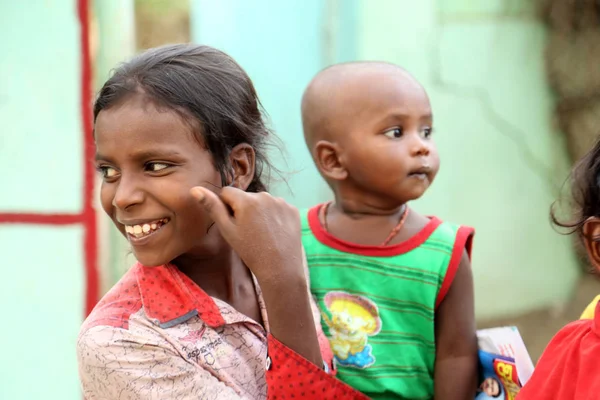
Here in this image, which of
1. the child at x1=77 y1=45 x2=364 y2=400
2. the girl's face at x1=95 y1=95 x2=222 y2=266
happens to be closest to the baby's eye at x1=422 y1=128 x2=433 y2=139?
the child at x1=77 y1=45 x2=364 y2=400

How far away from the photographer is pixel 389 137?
7.34 ft

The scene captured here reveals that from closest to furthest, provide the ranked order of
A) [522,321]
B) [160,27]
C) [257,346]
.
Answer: [257,346], [160,27], [522,321]

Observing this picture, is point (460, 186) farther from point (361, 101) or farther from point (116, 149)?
point (116, 149)

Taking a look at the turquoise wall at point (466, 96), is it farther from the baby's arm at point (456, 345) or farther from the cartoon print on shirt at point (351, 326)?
the baby's arm at point (456, 345)

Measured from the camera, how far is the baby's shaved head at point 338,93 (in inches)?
89.4

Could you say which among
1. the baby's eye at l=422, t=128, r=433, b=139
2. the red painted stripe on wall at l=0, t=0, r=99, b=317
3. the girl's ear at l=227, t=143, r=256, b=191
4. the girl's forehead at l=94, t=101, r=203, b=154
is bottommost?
the red painted stripe on wall at l=0, t=0, r=99, b=317

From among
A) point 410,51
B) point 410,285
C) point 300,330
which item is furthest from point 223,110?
point 410,51

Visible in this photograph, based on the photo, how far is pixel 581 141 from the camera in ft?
16.3

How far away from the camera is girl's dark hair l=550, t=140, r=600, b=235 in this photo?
187 cm

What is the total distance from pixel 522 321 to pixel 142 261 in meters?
3.74

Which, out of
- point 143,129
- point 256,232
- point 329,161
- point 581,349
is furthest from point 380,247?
point 143,129

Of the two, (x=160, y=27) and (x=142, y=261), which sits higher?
(x=160, y=27)

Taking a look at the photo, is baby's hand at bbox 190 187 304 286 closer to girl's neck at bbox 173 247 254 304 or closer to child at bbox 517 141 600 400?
girl's neck at bbox 173 247 254 304

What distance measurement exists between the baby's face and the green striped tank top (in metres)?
0.15
